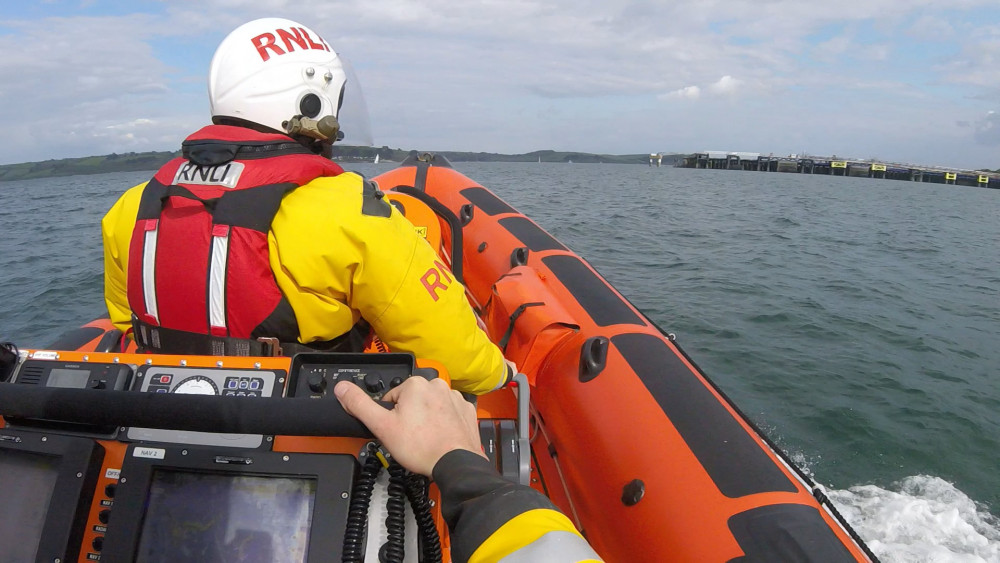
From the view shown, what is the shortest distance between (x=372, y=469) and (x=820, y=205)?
814 inches

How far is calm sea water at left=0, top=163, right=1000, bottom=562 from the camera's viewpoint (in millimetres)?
3223

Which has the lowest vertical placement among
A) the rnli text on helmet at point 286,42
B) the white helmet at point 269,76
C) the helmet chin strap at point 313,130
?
the helmet chin strap at point 313,130

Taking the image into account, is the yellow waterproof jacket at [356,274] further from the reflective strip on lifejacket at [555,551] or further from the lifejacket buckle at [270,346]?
the reflective strip on lifejacket at [555,551]

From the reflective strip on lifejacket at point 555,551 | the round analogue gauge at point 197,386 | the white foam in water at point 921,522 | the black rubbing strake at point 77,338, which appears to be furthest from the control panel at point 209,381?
the white foam in water at point 921,522

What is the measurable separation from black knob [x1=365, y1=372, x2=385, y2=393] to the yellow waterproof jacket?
425mm

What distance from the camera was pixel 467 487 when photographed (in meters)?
0.71

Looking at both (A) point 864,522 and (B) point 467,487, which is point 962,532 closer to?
(A) point 864,522

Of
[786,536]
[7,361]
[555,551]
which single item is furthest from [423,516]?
[786,536]

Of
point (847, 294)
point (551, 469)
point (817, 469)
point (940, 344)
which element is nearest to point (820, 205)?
point (847, 294)

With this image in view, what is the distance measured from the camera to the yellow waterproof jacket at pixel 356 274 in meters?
1.31

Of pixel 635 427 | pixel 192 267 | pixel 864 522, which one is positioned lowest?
pixel 864 522

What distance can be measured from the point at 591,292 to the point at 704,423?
4.12ft

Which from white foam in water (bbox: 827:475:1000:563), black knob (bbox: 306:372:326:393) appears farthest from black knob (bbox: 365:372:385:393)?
white foam in water (bbox: 827:475:1000:563)

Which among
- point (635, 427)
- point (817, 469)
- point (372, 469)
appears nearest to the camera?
point (372, 469)
